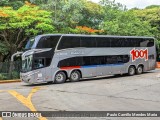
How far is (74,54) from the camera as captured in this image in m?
25.5

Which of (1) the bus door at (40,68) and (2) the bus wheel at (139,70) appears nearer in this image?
(1) the bus door at (40,68)

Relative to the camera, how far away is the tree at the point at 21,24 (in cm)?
3147

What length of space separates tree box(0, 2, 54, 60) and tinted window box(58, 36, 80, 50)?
22.0 feet

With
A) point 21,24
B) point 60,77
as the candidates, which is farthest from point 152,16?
point 60,77

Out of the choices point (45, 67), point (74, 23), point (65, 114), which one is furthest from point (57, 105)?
point (74, 23)

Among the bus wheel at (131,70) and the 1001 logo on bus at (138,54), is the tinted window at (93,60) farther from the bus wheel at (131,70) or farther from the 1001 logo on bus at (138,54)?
the bus wheel at (131,70)

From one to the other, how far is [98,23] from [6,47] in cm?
1604

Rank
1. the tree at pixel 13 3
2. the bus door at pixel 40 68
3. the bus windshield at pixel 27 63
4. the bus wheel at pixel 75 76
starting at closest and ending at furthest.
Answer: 1. the bus windshield at pixel 27 63
2. the bus door at pixel 40 68
3. the bus wheel at pixel 75 76
4. the tree at pixel 13 3

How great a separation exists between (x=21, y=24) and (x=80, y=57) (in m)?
7.94

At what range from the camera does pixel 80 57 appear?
85.1 ft

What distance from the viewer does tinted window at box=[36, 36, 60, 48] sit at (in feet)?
77.9

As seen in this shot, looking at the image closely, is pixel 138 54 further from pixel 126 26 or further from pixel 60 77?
pixel 126 26

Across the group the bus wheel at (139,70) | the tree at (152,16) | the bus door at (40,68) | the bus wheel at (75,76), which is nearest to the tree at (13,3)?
the bus wheel at (75,76)

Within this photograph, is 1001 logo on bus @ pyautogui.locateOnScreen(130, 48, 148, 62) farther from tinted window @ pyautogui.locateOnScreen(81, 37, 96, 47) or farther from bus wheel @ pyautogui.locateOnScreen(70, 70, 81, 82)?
bus wheel @ pyautogui.locateOnScreen(70, 70, 81, 82)
